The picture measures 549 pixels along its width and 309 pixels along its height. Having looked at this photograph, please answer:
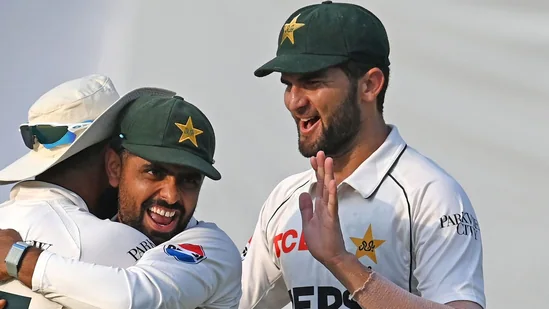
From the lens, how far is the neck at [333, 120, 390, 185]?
1.98 m

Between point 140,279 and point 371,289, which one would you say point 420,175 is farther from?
point 140,279

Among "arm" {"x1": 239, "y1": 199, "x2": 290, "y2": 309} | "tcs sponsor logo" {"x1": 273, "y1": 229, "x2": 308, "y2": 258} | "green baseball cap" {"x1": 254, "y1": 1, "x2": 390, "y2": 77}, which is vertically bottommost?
"arm" {"x1": 239, "y1": 199, "x2": 290, "y2": 309}

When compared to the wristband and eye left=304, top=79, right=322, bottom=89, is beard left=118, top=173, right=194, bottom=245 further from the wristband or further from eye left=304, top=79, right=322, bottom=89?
eye left=304, top=79, right=322, bottom=89

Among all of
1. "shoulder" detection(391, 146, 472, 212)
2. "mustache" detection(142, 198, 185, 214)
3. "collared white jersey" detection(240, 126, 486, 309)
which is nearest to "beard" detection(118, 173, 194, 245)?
"mustache" detection(142, 198, 185, 214)

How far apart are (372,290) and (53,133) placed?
2.02 feet

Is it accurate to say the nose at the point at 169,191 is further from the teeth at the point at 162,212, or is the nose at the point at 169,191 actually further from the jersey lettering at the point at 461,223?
the jersey lettering at the point at 461,223

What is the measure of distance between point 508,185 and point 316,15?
0.94 metres

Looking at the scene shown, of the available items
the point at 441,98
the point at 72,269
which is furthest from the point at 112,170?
the point at 441,98

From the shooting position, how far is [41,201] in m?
1.70

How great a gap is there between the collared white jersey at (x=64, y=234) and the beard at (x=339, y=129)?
393 mm

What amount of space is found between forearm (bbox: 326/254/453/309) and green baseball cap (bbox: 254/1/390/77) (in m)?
0.40

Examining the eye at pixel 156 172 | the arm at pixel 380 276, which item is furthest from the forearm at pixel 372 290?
the eye at pixel 156 172

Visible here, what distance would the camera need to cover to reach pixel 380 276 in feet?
5.62

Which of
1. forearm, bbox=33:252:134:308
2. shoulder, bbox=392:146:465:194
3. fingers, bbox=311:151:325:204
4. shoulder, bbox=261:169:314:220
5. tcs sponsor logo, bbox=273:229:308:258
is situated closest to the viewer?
forearm, bbox=33:252:134:308
